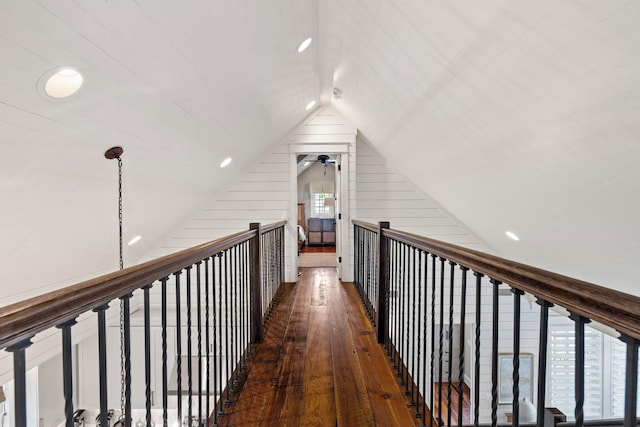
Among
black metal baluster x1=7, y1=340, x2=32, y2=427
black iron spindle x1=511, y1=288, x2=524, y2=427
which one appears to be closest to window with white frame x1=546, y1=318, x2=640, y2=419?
black iron spindle x1=511, y1=288, x2=524, y2=427

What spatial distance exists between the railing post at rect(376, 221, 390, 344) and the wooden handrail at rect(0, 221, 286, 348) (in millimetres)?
1788

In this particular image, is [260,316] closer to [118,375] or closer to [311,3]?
[311,3]

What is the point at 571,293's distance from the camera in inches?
27.9

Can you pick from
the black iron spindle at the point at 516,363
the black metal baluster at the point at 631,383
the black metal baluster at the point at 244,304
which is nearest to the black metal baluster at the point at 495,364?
the black iron spindle at the point at 516,363

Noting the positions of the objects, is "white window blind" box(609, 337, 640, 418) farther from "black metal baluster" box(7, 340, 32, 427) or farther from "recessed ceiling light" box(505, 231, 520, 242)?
"black metal baluster" box(7, 340, 32, 427)

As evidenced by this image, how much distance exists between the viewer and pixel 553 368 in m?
5.63

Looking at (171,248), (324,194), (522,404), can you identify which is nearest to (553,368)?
(522,404)

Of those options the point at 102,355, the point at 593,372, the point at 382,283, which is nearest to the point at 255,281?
the point at 382,283

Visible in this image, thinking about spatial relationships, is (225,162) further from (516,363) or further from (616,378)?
→ (616,378)

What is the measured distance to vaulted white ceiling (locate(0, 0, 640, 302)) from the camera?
1.43 metres

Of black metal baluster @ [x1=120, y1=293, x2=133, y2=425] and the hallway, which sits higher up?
black metal baluster @ [x1=120, y1=293, x2=133, y2=425]

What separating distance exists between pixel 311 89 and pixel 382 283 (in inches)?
99.9

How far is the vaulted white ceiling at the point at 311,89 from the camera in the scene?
143 centimetres

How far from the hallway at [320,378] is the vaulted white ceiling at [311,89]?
68.7 inches
